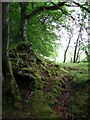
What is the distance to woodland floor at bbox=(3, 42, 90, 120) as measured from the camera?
8969 mm

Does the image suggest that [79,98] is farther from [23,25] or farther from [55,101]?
[23,25]

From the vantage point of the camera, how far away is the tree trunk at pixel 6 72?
9.36 metres

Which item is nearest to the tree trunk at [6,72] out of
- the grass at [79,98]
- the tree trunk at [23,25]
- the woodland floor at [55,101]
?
the woodland floor at [55,101]

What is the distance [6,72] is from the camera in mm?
9781

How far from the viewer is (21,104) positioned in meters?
9.35

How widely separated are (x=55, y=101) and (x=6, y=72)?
2.41 meters

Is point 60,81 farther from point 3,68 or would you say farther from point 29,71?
point 3,68

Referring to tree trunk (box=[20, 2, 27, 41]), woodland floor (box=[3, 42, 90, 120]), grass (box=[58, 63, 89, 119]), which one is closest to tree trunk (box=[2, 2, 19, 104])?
woodland floor (box=[3, 42, 90, 120])

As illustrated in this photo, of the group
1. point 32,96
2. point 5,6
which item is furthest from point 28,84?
point 5,6

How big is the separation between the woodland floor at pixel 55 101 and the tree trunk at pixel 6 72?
47 cm

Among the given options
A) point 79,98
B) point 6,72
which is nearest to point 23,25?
point 6,72

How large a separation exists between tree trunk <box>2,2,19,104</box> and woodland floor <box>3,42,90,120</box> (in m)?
0.47

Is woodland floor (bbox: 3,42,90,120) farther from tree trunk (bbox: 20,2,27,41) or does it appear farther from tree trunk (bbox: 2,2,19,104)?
tree trunk (bbox: 20,2,27,41)

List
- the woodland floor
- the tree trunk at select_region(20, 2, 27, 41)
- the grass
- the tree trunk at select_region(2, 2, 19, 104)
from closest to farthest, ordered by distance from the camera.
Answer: the woodland floor → the tree trunk at select_region(2, 2, 19, 104) → the grass → the tree trunk at select_region(20, 2, 27, 41)
